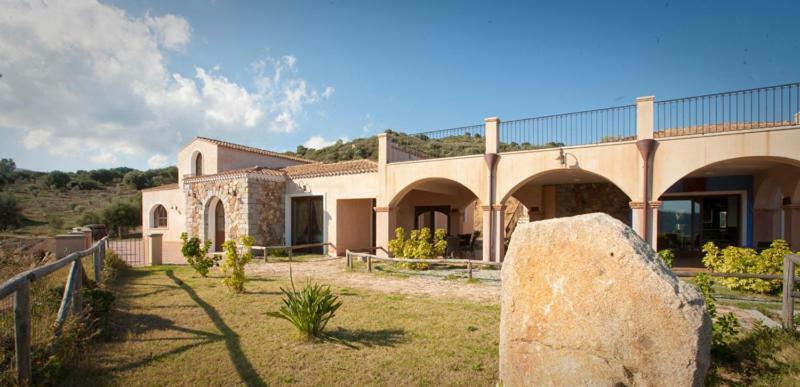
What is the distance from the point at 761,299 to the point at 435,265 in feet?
24.4

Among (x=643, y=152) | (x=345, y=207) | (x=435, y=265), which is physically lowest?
(x=435, y=265)

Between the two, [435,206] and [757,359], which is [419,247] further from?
[757,359]

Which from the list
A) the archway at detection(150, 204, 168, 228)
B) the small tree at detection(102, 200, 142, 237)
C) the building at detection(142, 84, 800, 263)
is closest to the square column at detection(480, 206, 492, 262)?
the building at detection(142, 84, 800, 263)

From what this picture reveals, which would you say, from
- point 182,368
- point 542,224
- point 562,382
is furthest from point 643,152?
point 182,368

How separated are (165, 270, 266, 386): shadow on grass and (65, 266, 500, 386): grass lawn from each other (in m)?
0.01

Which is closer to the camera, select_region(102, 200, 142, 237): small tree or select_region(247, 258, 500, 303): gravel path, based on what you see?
select_region(247, 258, 500, 303): gravel path

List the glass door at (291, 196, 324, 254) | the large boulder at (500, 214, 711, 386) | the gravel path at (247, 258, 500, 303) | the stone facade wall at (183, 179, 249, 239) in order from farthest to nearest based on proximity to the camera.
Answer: the glass door at (291, 196, 324, 254)
the stone facade wall at (183, 179, 249, 239)
the gravel path at (247, 258, 500, 303)
the large boulder at (500, 214, 711, 386)

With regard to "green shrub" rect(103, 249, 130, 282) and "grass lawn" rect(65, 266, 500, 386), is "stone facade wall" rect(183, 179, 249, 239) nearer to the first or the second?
"green shrub" rect(103, 249, 130, 282)

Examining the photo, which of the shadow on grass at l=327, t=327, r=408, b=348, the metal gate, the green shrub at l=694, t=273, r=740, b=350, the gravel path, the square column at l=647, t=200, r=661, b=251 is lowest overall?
the metal gate

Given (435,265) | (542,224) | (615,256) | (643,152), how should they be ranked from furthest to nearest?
(435,265), (643,152), (542,224), (615,256)

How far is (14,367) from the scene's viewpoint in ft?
12.4

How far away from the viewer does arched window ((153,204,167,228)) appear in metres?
23.9

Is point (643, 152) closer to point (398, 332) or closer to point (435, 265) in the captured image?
point (435, 265)

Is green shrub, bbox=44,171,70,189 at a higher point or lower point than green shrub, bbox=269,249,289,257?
higher
